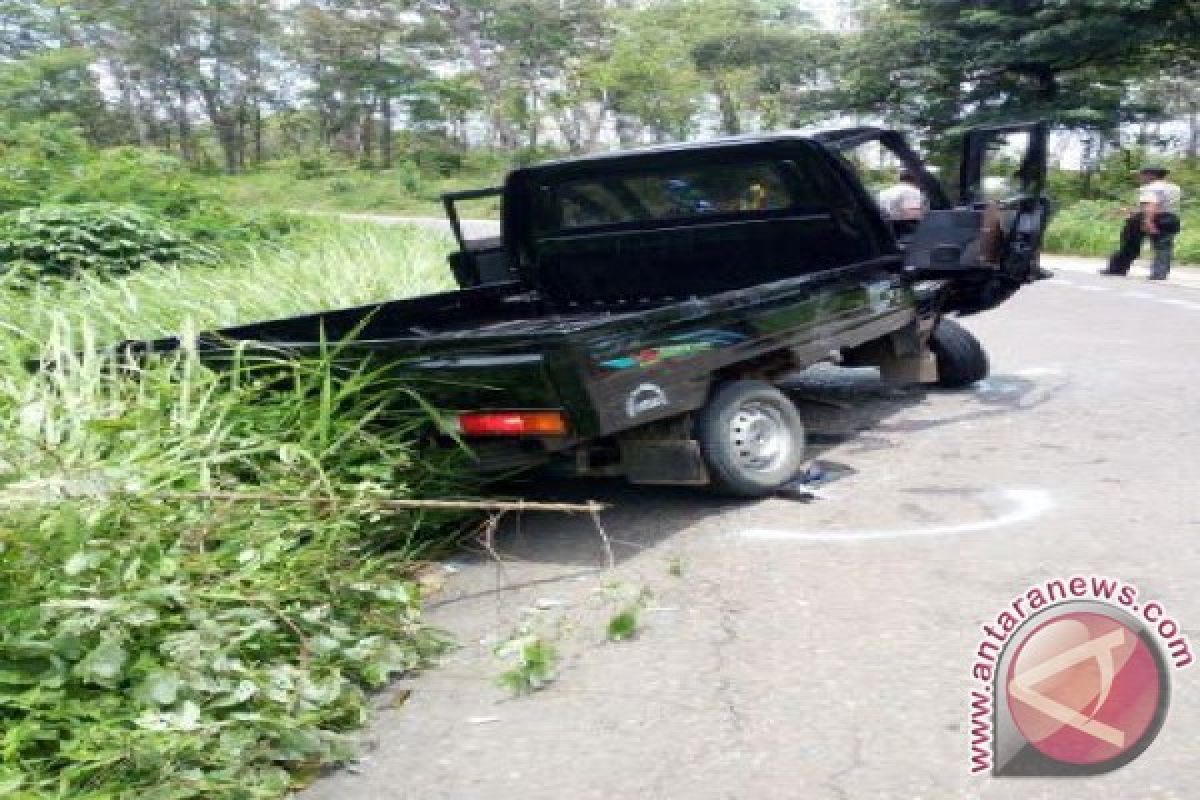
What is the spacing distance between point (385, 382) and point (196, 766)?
191 cm

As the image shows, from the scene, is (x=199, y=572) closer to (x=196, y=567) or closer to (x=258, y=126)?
(x=196, y=567)

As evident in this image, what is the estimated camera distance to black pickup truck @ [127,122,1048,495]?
4.10 m

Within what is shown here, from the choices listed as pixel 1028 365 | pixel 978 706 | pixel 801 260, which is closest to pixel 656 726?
pixel 978 706

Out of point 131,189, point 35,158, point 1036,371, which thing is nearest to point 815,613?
point 1036,371

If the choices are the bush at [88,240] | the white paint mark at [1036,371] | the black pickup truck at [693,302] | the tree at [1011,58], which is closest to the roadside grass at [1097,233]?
the tree at [1011,58]

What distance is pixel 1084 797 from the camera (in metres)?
2.45

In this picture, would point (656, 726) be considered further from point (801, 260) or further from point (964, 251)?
point (964, 251)

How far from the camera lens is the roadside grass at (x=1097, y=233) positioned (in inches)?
651

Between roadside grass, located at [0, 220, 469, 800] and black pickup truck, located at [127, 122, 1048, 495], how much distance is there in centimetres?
31

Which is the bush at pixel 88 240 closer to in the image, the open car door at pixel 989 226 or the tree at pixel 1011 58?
the open car door at pixel 989 226

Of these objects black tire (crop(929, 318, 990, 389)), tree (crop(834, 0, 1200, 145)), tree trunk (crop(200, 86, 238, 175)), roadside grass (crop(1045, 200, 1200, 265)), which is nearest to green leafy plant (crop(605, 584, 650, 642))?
black tire (crop(929, 318, 990, 389))

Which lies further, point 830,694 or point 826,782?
point 830,694

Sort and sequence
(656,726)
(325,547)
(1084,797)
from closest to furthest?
(1084,797) < (656,726) < (325,547)

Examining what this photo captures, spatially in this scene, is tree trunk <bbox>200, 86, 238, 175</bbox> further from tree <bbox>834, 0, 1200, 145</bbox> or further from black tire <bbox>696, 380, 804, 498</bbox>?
black tire <bbox>696, 380, 804, 498</bbox>
